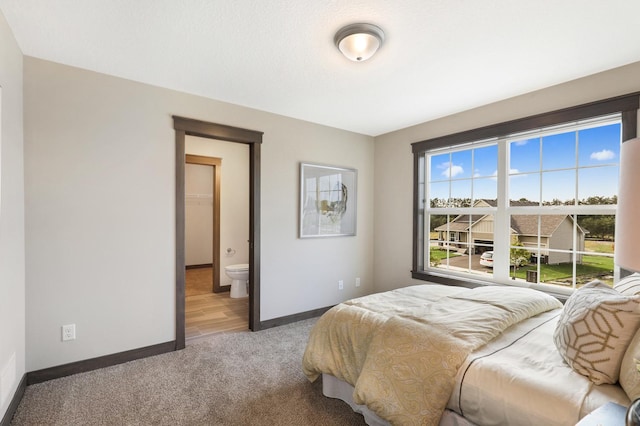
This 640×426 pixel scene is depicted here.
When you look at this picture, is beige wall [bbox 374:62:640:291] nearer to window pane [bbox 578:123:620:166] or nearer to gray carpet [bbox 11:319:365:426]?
window pane [bbox 578:123:620:166]

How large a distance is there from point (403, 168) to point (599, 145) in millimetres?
1882

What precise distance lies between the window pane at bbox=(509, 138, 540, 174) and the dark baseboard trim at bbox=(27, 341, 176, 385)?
367 centimetres

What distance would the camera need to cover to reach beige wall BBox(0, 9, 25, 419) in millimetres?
1812

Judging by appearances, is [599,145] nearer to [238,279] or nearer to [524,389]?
[524,389]

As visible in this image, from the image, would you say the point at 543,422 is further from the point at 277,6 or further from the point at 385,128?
the point at 385,128

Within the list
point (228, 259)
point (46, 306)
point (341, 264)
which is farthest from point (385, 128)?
point (46, 306)

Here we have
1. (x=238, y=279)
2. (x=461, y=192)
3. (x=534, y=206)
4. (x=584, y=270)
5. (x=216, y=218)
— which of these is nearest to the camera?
(x=584, y=270)

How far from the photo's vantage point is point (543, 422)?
121 cm

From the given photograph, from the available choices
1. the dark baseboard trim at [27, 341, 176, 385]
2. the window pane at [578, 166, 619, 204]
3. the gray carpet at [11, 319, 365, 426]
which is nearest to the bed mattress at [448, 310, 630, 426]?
the gray carpet at [11, 319, 365, 426]

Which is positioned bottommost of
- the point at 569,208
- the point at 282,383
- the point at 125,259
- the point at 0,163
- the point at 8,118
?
the point at 282,383

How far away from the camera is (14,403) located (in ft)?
6.50

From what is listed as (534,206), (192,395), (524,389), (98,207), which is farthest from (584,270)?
(98,207)

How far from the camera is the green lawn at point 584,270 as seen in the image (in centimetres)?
259

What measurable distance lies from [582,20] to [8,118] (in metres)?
3.48
